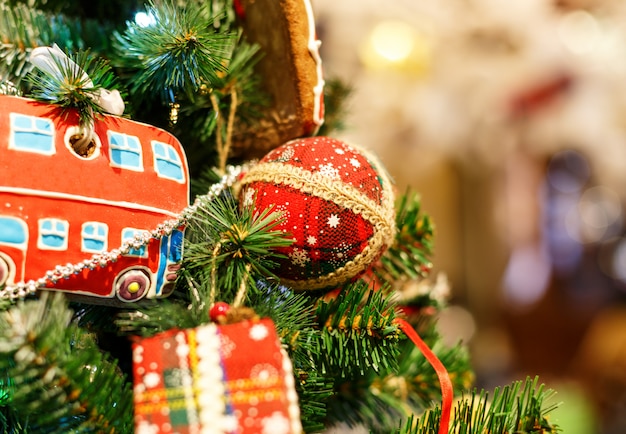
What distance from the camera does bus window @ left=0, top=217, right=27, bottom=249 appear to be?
0.34 metres

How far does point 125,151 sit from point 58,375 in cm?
15

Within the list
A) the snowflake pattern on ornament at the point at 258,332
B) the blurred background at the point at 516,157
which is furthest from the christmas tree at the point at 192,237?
the blurred background at the point at 516,157

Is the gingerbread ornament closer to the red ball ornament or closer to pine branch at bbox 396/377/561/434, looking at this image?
the red ball ornament

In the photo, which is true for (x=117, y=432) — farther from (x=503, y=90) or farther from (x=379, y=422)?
(x=503, y=90)

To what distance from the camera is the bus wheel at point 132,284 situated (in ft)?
1.23

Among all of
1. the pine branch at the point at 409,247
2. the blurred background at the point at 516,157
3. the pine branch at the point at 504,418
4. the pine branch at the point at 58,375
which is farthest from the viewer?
the blurred background at the point at 516,157

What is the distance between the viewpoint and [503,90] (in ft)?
5.40

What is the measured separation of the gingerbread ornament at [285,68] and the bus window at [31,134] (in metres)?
0.19

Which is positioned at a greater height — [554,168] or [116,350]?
[554,168]

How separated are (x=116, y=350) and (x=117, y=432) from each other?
0.46ft

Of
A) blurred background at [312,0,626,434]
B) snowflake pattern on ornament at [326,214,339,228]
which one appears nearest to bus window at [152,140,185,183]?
snowflake pattern on ornament at [326,214,339,228]

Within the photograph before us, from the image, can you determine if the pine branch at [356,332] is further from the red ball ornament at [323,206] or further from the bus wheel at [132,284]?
the bus wheel at [132,284]

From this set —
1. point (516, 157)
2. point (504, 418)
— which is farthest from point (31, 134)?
point (516, 157)

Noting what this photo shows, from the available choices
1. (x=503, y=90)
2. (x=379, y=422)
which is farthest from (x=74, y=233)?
(x=503, y=90)
